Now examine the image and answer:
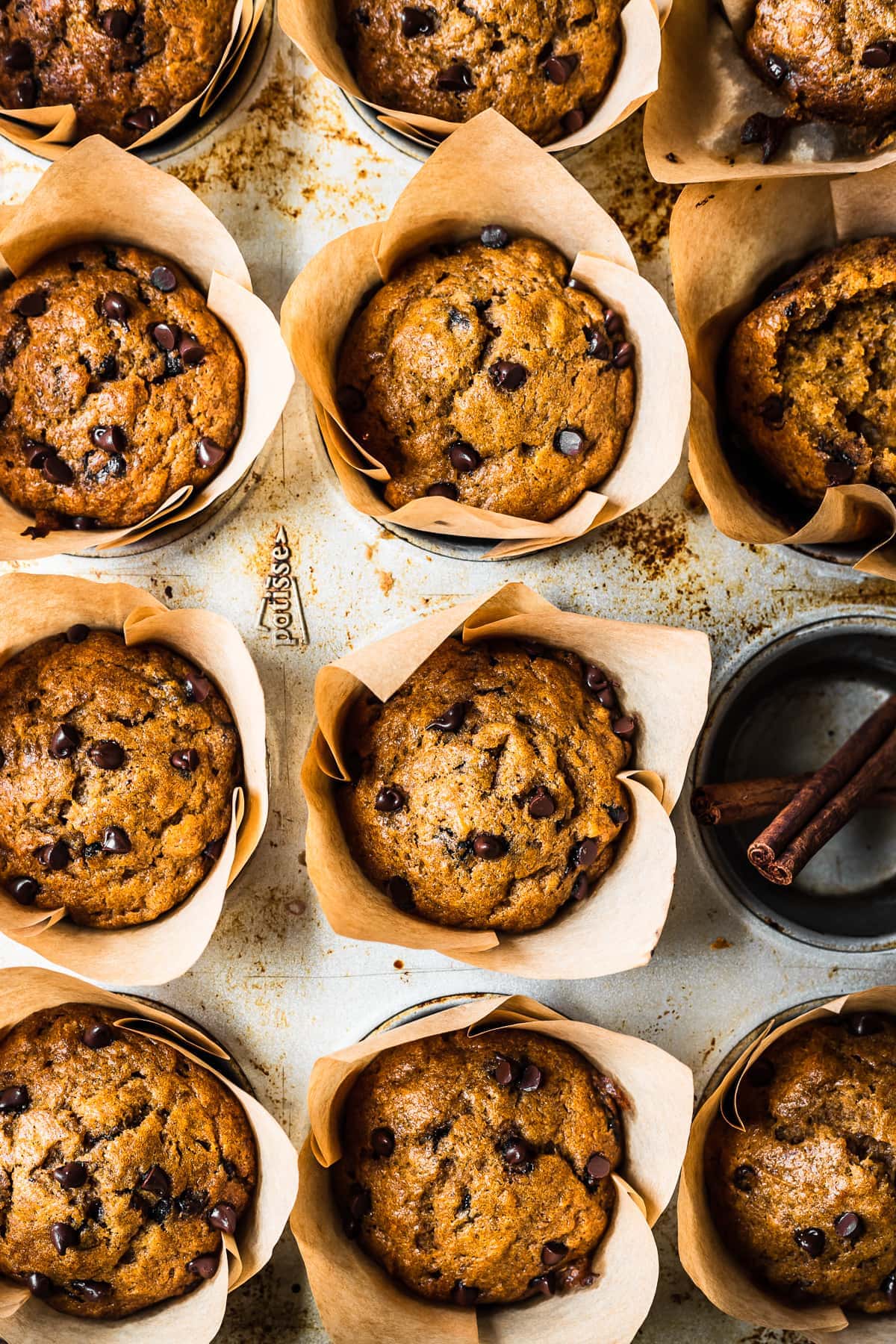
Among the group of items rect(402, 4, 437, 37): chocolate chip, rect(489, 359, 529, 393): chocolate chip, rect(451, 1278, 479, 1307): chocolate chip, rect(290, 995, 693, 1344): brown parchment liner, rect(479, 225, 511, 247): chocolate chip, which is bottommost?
rect(451, 1278, 479, 1307): chocolate chip

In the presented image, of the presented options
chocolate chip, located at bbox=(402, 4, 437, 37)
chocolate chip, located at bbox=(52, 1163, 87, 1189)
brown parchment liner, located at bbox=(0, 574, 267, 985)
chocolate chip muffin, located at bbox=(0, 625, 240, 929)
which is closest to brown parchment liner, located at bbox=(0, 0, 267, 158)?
chocolate chip, located at bbox=(402, 4, 437, 37)

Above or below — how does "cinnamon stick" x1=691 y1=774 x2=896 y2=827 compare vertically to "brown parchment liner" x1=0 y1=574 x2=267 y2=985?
below

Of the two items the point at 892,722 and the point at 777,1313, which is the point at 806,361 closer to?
the point at 892,722

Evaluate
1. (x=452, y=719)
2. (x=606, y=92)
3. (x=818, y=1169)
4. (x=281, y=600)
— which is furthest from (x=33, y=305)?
(x=818, y=1169)

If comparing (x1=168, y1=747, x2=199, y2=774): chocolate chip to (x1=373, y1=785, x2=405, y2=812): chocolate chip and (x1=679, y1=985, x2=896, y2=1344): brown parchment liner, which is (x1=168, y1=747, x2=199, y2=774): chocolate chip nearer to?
(x1=373, y1=785, x2=405, y2=812): chocolate chip

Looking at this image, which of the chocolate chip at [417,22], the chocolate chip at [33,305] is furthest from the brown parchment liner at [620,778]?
the chocolate chip at [417,22]

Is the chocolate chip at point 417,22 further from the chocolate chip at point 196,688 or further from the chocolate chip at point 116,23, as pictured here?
the chocolate chip at point 196,688

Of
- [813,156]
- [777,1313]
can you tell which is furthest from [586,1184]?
[813,156]
